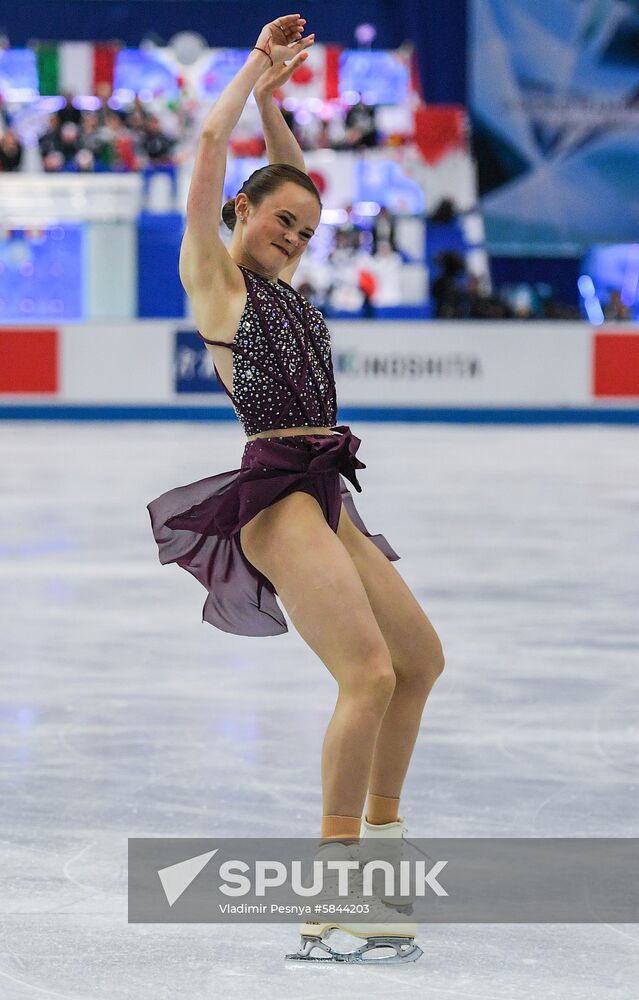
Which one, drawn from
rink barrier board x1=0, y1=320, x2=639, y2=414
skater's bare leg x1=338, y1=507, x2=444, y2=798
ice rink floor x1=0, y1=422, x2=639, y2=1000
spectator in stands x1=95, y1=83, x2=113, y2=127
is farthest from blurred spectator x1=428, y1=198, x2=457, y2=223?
skater's bare leg x1=338, y1=507, x2=444, y2=798

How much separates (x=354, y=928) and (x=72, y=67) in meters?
21.0

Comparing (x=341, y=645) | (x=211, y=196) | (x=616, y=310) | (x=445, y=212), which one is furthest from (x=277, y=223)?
(x=445, y=212)

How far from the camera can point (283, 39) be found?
10.0ft

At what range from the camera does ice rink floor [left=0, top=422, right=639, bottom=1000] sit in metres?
2.74

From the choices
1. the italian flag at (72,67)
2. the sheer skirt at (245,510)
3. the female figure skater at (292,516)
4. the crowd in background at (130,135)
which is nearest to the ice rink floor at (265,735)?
the female figure skater at (292,516)

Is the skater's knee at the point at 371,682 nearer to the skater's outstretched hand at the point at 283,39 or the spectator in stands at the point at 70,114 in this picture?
the skater's outstretched hand at the point at 283,39

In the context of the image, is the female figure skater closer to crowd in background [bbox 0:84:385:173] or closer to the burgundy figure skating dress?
the burgundy figure skating dress

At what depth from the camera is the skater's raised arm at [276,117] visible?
309cm

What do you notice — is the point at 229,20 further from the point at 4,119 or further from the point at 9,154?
the point at 9,154

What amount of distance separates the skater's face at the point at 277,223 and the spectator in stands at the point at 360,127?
1740cm

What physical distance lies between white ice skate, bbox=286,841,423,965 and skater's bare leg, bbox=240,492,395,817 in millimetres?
72

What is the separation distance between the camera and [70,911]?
9.79 ft

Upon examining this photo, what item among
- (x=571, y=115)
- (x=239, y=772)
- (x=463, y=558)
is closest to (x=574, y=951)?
(x=239, y=772)

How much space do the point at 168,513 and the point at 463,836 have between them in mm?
986
